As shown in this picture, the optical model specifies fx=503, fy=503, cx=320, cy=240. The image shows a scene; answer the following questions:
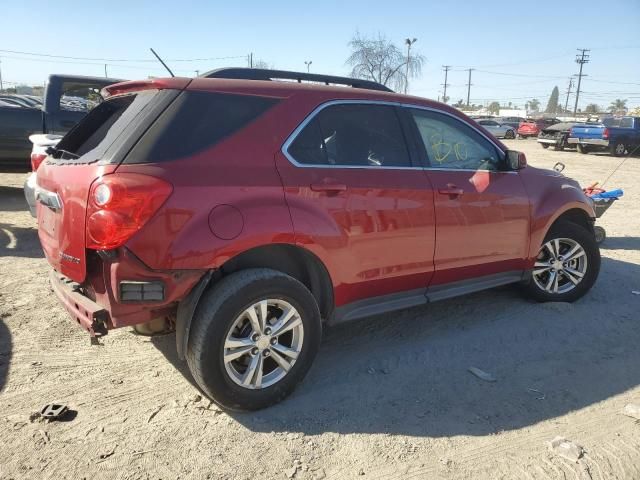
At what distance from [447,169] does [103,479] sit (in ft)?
9.77

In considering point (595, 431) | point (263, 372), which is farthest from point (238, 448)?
point (595, 431)

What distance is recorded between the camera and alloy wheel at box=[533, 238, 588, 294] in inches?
186

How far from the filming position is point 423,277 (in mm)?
3748

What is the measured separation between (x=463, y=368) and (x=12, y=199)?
342 inches

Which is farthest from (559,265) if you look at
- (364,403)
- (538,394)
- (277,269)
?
(277,269)

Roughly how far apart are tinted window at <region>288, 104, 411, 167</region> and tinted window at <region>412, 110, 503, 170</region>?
26 cm

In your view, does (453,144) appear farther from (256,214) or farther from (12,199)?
(12,199)

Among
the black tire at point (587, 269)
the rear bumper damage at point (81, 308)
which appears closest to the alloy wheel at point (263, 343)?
the rear bumper damage at point (81, 308)

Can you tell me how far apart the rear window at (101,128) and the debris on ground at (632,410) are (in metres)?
3.43

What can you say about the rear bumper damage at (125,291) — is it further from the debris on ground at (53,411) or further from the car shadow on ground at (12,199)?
the car shadow on ground at (12,199)

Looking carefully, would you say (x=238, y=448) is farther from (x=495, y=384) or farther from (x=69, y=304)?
(x=495, y=384)

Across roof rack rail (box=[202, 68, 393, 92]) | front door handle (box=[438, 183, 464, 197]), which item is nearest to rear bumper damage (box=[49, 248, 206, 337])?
roof rack rail (box=[202, 68, 393, 92])

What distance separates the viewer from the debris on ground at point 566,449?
8.81ft

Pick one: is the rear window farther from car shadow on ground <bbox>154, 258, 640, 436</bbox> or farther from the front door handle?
the front door handle
